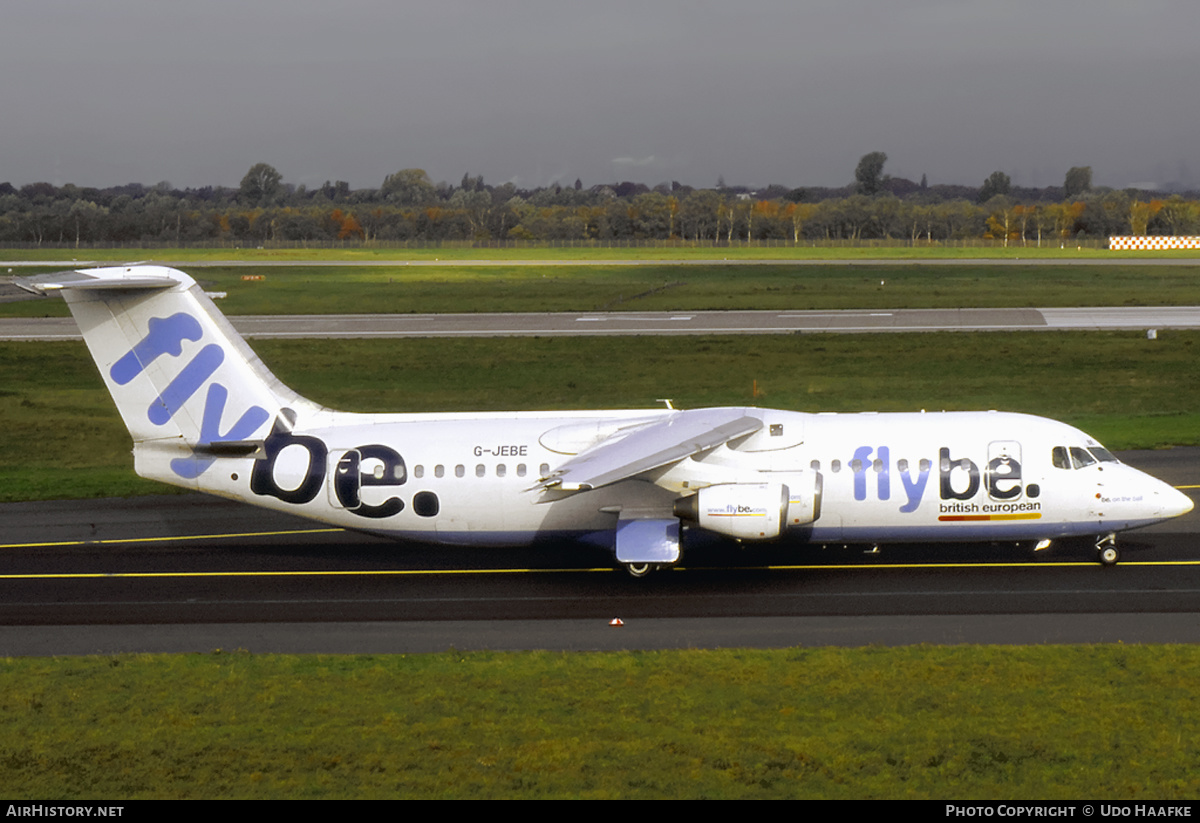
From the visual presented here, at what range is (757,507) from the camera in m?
24.5

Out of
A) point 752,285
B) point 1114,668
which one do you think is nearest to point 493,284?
point 752,285

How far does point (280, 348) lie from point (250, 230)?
5560 inches

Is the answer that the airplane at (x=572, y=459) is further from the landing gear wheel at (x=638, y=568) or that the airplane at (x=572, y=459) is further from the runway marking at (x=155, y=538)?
the runway marking at (x=155, y=538)

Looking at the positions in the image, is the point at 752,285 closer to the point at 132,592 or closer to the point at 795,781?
the point at 132,592

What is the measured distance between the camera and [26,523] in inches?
1247

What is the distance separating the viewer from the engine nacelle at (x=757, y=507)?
80.4 feet

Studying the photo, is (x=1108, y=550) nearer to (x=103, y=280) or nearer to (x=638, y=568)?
(x=638, y=568)

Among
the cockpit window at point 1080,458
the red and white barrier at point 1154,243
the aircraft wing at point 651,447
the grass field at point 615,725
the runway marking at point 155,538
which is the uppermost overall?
the red and white barrier at point 1154,243

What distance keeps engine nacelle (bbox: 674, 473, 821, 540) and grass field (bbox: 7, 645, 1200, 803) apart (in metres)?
4.68

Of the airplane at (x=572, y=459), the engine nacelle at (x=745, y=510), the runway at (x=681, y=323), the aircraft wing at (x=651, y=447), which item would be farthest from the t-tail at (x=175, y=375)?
the runway at (x=681, y=323)

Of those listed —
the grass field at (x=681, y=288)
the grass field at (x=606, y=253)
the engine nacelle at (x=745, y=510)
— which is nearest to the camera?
the engine nacelle at (x=745, y=510)

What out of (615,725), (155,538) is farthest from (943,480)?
(155,538)

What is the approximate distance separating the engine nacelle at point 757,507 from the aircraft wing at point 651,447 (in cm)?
120

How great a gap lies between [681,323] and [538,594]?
47425 millimetres
